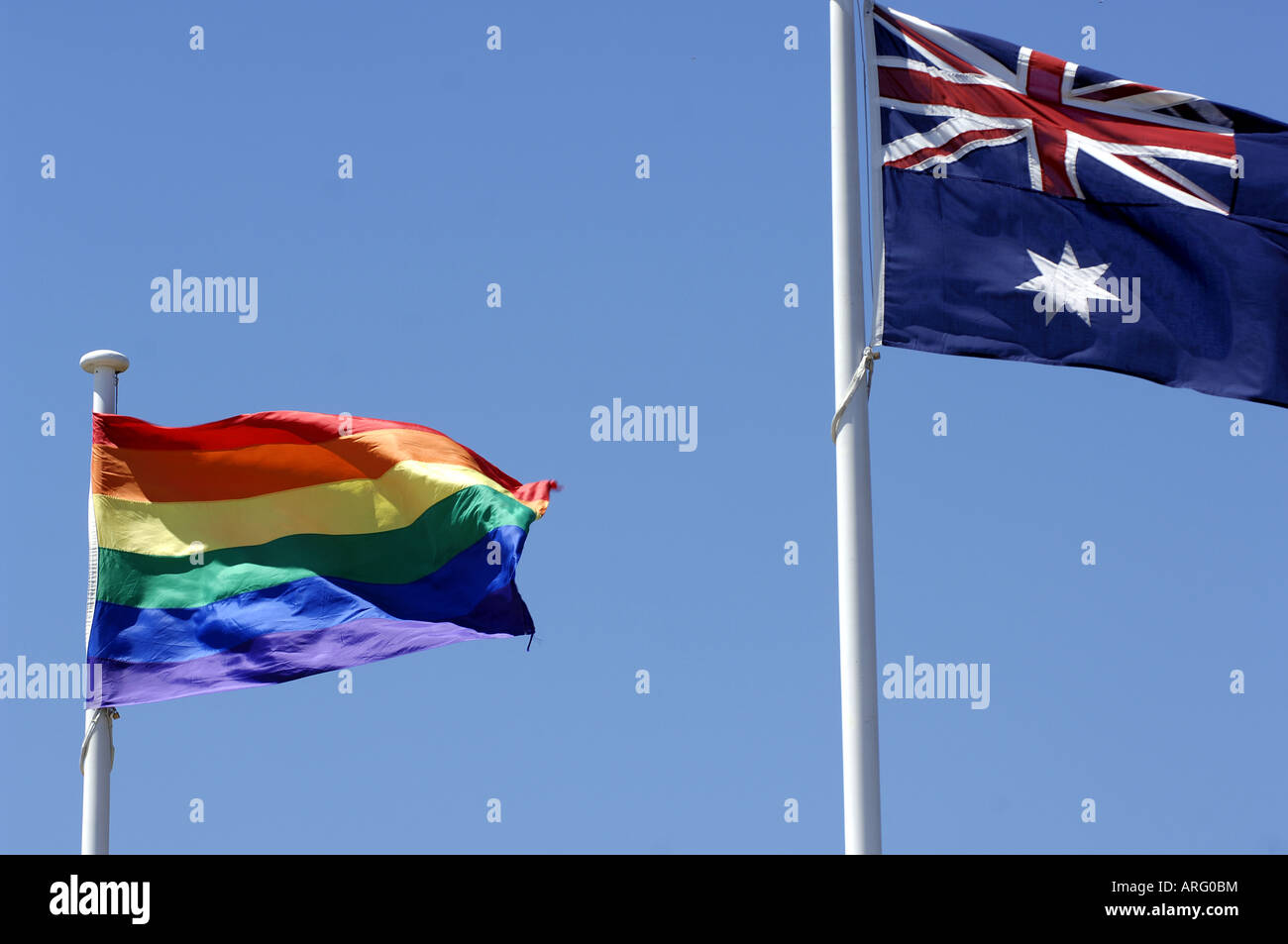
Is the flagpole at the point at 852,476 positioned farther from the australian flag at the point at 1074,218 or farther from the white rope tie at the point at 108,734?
the white rope tie at the point at 108,734

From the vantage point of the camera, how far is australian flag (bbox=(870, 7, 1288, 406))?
1722 centimetres

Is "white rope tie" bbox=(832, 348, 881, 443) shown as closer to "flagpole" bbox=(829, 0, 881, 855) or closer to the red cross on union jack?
"flagpole" bbox=(829, 0, 881, 855)

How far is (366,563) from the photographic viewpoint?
22.0 meters

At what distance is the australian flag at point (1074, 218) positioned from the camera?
678 inches

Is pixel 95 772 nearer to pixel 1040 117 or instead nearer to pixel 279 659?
pixel 279 659

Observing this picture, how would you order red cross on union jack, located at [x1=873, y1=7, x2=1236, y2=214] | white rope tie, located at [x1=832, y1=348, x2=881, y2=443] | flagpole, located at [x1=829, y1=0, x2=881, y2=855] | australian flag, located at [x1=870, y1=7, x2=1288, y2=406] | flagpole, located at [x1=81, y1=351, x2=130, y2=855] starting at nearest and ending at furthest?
flagpole, located at [x1=829, y1=0, x2=881, y2=855], white rope tie, located at [x1=832, y1=348, x2=881, y2=443], australian flag, located at [x1=870, y1=7, x2=1288, y2=406], red cross on union jack, located at [x1=873, y1=7, x2=1236, y2=214], flagpole, located at [x1=81, y1=351, x2=130, y2=855]

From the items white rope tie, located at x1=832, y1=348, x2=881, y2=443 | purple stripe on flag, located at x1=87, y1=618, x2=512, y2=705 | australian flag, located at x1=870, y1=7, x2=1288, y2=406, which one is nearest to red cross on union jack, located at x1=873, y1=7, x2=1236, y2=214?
australian flag, located at x1=870, y1=7, x2=1288, y2=406

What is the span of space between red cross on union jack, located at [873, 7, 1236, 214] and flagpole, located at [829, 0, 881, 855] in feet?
1.80

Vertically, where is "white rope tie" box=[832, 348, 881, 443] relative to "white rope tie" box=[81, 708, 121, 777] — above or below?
above

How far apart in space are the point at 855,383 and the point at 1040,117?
3507 millimetres
